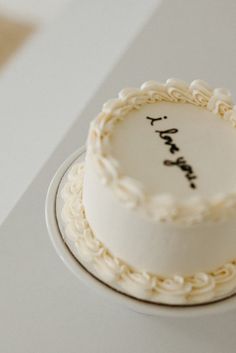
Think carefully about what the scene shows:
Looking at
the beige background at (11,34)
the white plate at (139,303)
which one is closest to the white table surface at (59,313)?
the white plate at (139,303)

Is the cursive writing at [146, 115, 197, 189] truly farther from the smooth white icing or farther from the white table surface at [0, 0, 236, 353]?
the white table surface at [0, 0, 236, 353]

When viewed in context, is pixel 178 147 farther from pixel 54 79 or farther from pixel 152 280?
pixel 54 79

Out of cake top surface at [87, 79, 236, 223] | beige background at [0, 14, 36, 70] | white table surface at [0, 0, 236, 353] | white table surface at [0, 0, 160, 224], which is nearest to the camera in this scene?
cake top surface at [87, 79, 236, 223]

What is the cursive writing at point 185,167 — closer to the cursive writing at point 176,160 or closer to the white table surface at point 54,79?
the cursive writing at point 176,160

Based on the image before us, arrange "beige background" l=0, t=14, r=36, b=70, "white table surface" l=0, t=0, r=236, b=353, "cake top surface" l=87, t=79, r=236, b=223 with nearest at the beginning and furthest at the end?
"cake top surface" l=87, t=79, r=236, b=223 → "white table surface" l=0, t=0, r=236, b=353 → "beige background" l=0, t=14, r=36, b=70

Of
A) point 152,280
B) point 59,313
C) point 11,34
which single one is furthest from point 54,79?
point 152,280

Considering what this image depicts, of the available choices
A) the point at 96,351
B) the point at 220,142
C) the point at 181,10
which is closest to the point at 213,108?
the point at 220,142

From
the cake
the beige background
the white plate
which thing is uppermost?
the beige background

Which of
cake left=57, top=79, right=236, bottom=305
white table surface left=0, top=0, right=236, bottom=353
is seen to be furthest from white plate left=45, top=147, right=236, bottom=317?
white table surface left=0, top=0, right=236, bottom=353

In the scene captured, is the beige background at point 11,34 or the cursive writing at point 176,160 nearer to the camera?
the cursive writing at point 176,160
